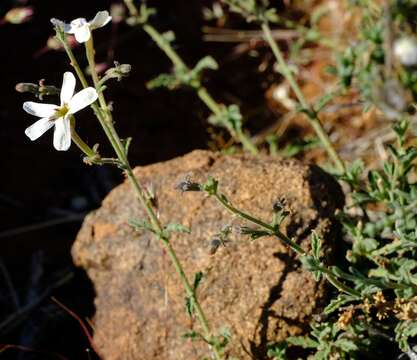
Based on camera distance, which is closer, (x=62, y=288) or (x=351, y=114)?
(x=62, y=288)

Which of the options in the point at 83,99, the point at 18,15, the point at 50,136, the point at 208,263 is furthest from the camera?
the point at 50,136

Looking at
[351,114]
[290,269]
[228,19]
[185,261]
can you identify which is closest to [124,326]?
[185,261]

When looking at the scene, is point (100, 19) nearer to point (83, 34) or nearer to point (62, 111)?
point (83, 34)

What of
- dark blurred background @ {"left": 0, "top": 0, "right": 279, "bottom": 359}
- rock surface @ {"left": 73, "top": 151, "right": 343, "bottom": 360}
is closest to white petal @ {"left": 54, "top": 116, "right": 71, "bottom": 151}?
rock surface @ {"left": 73, "top": 151, "right": 343, "bottom": 360}

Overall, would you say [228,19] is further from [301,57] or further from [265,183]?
[265,183]

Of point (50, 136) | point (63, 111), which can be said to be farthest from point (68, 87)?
point (50, 136)

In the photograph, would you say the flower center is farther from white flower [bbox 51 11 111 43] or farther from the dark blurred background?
the dark blurred background

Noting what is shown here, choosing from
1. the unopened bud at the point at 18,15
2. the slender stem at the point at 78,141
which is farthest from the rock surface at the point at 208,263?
the unopened bud at the point at 18,15
